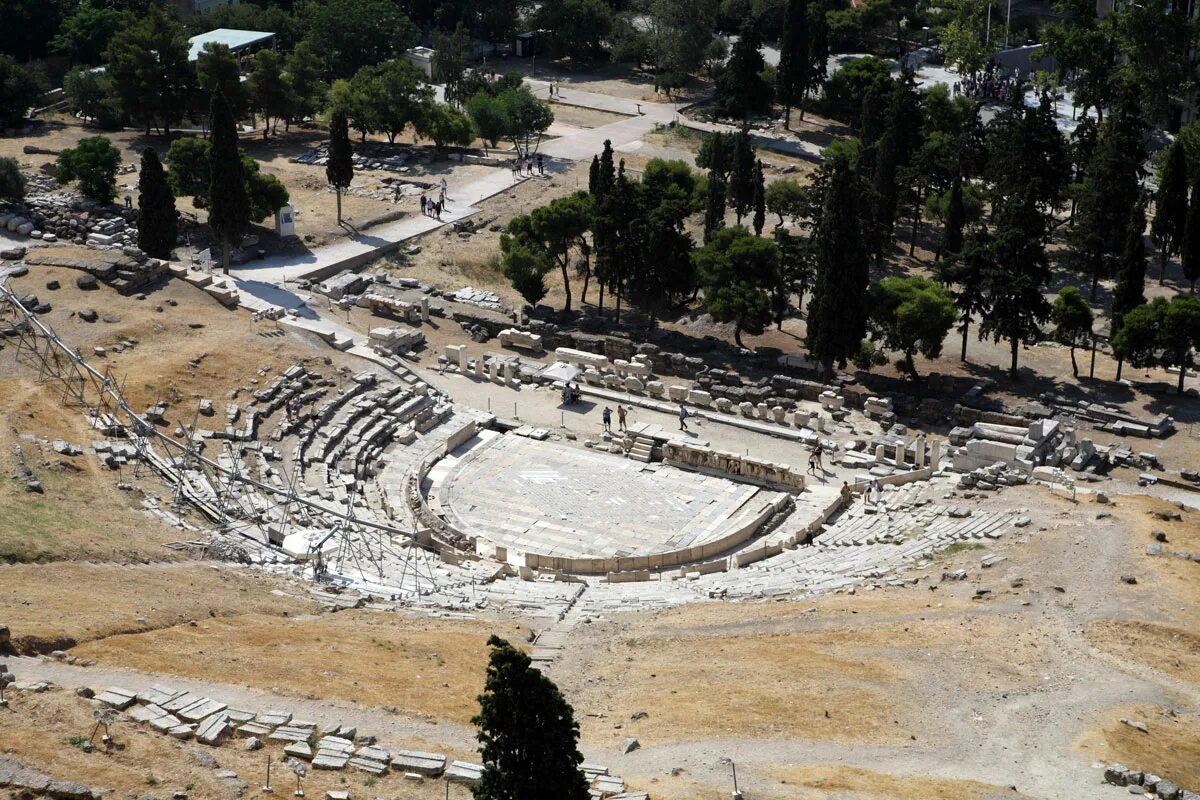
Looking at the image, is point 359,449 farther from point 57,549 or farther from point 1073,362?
point 1073,362

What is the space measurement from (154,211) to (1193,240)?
51.6m

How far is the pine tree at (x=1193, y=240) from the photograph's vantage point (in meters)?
82.6

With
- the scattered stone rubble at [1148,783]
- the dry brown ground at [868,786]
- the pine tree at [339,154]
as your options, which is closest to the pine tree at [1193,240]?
the pine tree at [339,154]

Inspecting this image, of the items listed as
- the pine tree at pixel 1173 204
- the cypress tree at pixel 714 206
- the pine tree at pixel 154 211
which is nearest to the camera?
the pine tree at pixel 154 211

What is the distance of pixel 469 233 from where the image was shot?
300ft

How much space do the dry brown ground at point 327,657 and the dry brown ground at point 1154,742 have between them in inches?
604

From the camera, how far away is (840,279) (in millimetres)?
69438

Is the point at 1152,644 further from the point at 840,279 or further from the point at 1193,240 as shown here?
the point at 1193,240

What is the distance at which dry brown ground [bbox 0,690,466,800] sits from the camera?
34781 mm

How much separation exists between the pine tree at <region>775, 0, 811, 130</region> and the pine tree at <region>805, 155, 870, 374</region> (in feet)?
137

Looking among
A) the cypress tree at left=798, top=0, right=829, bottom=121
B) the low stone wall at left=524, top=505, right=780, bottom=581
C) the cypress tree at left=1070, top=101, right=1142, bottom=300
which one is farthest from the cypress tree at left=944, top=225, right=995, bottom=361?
the cypress tree at left=798, top=0, right=829, bottom=121

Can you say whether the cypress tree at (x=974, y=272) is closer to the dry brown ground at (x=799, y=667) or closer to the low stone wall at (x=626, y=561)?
the low stone wall at (x=626, y=561)

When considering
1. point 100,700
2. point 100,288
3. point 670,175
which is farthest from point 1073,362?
point 100,700

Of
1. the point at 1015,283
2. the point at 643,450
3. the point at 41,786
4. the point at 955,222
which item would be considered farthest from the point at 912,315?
the point at 41,786
